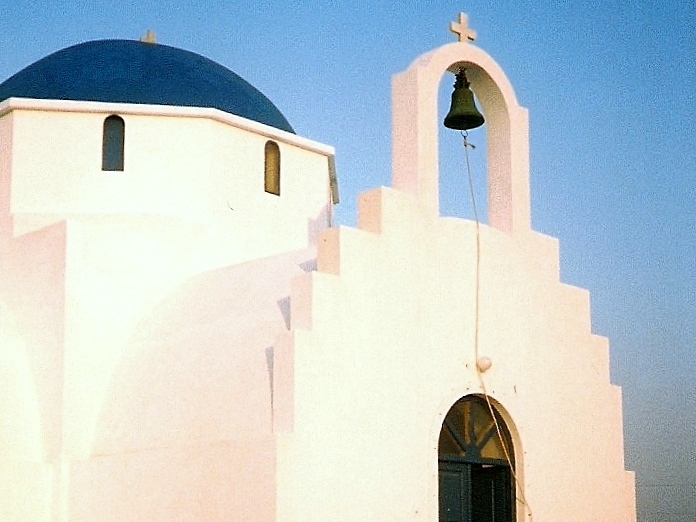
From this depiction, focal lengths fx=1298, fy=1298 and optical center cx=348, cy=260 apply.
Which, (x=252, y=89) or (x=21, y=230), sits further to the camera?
(x=252, y=89)

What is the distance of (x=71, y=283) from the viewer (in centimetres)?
1286

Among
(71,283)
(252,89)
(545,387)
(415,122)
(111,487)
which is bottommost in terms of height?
(111,487)

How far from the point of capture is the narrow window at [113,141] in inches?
569

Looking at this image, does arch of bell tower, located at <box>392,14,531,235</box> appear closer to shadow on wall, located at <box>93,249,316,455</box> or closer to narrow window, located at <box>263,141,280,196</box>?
shadow on wall, located at <box>93,249,316,455</box>

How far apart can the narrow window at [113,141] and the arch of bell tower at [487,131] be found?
12.4 ft

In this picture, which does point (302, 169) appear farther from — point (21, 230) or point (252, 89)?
point (21, 230)

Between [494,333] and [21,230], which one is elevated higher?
[21,230]

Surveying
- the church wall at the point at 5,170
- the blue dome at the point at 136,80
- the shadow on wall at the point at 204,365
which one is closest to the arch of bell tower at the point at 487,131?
the shadow on wall at the point at 204,365

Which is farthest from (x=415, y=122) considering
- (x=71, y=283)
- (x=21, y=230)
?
(x=21, y=230)

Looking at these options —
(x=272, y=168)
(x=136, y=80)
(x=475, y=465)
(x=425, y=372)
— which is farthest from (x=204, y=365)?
(x=136, y=80)

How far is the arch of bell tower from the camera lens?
39.0ft

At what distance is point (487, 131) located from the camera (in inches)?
515

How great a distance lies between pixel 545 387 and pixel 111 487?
4.29 metres

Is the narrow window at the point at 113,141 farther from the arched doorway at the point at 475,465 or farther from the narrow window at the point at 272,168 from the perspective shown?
the arched doorway at the point at 475,465
